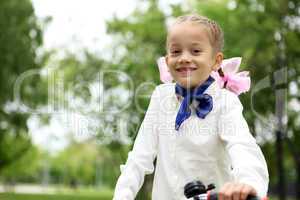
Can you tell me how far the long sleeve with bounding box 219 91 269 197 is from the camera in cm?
199

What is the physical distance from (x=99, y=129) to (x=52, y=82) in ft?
16.4

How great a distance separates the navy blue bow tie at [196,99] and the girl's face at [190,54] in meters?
0.03

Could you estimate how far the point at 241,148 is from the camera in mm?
2152

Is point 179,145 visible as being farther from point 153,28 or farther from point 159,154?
point 153,28

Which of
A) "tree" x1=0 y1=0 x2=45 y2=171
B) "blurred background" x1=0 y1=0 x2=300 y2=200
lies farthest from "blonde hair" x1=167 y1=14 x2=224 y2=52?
"tree" x1=0 y1=0 x2=45 y2=171

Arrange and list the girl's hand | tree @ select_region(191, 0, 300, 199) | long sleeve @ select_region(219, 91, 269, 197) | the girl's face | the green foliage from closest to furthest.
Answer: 1. the girl's hand
2. long sleeve @ select_region(219, 91, 269, 197)
3. the girl's face
4. tree @ select_region(191, 0, 300, 199)
5. the green foliage

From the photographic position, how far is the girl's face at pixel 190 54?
237cm

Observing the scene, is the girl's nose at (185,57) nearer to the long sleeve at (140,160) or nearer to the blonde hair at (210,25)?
the blonde hair at (210,25)

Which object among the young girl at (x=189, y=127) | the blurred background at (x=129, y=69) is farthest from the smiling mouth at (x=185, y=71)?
the blurred background at (x=129, y=69)

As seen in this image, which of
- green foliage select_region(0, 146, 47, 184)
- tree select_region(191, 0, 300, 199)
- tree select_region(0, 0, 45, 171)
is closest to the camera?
tree select_region(191, 0, 300, 199)

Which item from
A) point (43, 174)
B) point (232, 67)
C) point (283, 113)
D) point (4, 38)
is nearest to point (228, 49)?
point (283, 113)

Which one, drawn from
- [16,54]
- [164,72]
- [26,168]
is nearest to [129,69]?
[16,54]

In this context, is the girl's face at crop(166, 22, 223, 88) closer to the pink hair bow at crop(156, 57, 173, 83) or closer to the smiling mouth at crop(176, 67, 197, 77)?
the smiling mouth at crop(176, 67, 197, 77)

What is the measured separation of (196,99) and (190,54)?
0.71 feet
